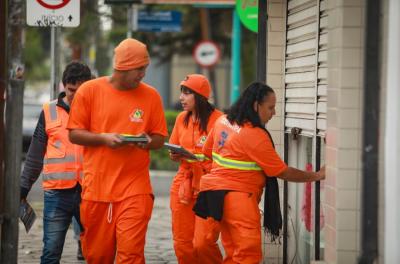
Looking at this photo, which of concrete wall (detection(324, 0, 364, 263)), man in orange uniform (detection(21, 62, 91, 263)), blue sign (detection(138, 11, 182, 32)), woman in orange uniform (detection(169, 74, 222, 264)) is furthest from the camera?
blue sign (detection(138, 11, 182, 32))

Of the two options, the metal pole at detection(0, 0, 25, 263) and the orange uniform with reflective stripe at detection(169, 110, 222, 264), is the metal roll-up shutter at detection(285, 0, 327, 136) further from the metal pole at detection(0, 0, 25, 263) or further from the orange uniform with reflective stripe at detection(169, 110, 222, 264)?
the metal pole at detection(0, 0, 25, 263)

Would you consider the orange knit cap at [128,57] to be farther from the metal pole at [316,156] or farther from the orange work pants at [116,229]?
the metal pole at [316,156]

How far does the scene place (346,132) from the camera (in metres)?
6.57

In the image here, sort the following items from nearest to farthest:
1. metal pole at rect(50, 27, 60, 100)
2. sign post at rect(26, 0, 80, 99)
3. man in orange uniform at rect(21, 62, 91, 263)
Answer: man in orange uniform at rect(21, 62, 91, 263)
sign post at rect(26, 0, 80, 99)
metal pole at rect(50, 27, 60, 100)

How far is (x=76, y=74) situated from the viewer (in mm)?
8383

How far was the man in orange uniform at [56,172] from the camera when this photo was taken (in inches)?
314

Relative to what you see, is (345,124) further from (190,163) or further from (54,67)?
(54,67)

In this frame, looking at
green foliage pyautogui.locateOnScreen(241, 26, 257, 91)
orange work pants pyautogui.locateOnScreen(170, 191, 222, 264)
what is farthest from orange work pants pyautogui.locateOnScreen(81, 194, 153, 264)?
green foliage pyautogui.locateOnScreen(241, 26, 257, 91)

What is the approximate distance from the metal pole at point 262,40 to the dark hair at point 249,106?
5.62ft

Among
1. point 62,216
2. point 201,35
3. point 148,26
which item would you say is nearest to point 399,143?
point 62,216

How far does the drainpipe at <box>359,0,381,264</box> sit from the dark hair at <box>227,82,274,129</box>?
5.64 ft

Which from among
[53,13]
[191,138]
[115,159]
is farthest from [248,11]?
[115,159]

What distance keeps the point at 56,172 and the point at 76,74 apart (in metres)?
0.87

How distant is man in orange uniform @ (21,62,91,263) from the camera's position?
796cm
